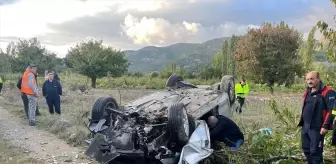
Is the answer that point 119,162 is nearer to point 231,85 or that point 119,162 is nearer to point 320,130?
point 320,130

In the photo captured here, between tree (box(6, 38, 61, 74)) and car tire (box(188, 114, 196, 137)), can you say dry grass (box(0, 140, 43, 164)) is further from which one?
tree (box(6, 38, 61, 74))

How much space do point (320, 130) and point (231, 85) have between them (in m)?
3.20

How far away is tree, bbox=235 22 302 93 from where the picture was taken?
91.6ft

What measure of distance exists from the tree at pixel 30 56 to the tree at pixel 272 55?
1619 cm

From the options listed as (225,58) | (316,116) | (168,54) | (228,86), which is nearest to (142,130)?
(316,116)

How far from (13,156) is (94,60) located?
19.8 meters

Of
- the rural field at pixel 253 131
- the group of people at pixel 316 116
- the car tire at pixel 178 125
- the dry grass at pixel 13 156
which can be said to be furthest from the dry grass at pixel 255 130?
the dry grass at pixel 13 156

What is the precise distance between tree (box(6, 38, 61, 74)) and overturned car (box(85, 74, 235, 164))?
80.2 feet

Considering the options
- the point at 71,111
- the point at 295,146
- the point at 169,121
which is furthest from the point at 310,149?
the point at 71,111

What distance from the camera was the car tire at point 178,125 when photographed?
18.2 feet

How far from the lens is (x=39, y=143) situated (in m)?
8.11

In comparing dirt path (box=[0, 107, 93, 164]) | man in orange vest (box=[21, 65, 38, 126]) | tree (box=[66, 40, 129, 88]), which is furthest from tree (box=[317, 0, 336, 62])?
tree (box=[66, 40, 129, 88])

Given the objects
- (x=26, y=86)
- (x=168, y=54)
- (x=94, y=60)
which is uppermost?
(x=168, y=54)

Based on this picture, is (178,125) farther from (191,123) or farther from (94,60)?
(94,60)
